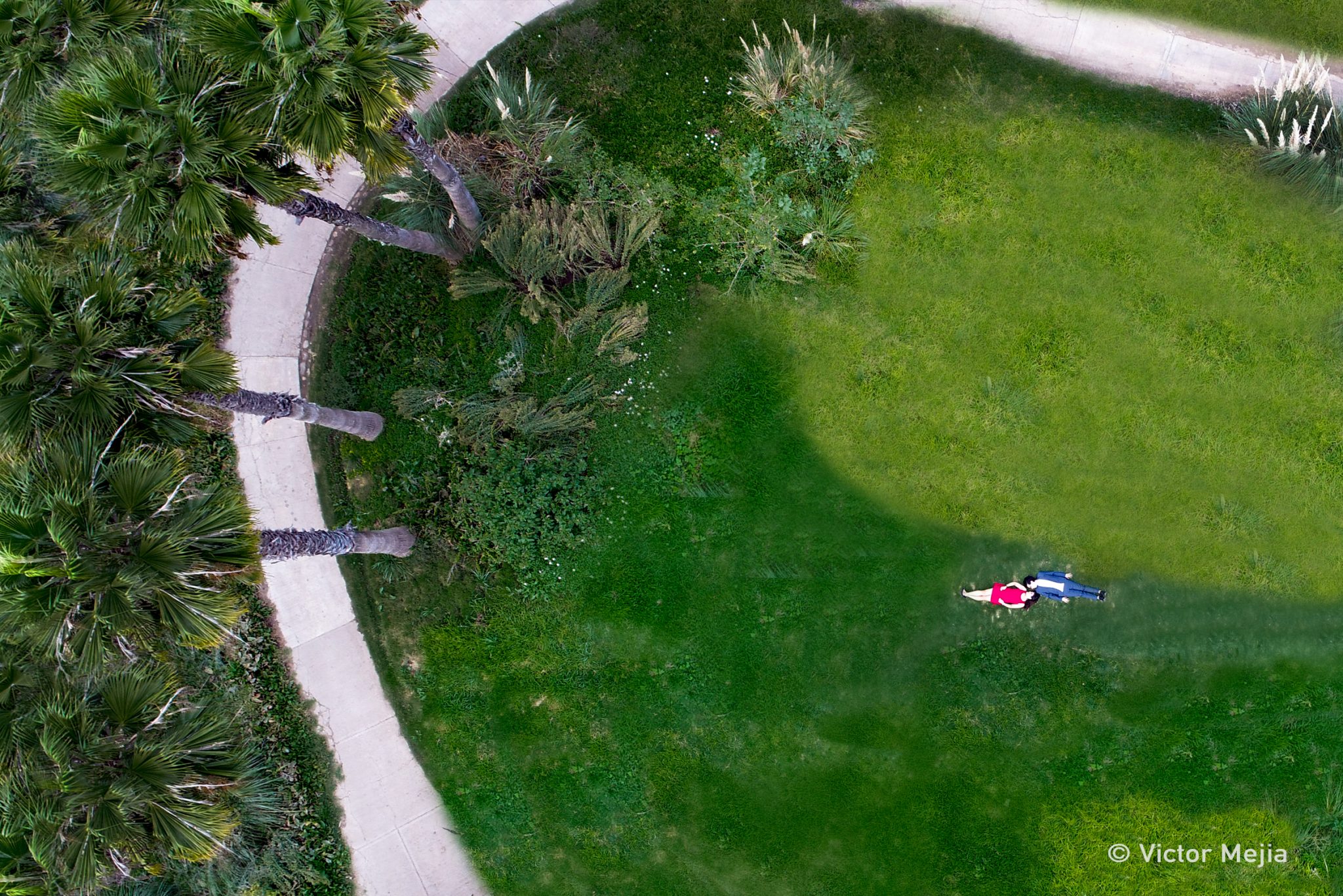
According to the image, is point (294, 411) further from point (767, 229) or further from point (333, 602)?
point (767, 229)

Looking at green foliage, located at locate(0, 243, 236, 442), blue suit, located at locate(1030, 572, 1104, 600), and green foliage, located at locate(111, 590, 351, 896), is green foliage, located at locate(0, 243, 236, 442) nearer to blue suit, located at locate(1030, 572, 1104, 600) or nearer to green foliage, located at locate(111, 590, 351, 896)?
green foliage, located at locate(111, 590, 351, 896)

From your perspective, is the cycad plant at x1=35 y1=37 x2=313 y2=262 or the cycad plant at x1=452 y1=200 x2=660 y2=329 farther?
the cycad plant at x1=452 y1=200 x2=660 y2=329

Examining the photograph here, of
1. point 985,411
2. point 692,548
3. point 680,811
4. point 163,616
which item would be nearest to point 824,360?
point 985,411

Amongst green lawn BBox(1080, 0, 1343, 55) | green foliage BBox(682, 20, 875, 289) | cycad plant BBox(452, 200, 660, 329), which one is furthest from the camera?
green lawn BBox(1080, 0, 1343, 55)

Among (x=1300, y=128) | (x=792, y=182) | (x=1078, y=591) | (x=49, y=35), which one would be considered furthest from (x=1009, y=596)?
(x=49, y=35)

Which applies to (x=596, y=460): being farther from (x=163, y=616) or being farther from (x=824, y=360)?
(x=163, y=616)

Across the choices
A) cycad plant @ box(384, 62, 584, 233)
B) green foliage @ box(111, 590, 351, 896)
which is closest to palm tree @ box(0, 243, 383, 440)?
cycad plant @ box(384, 62, 584, 233)
